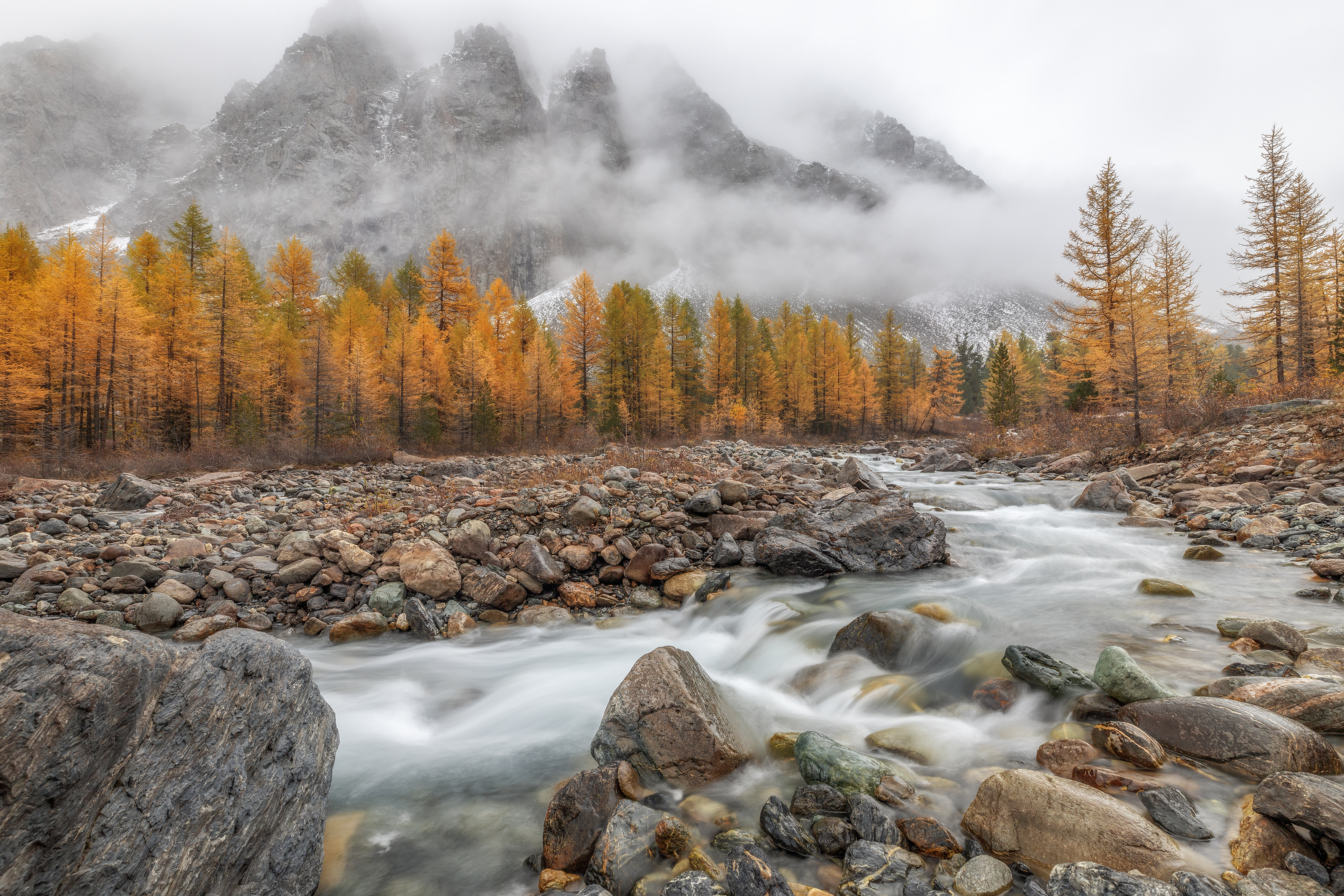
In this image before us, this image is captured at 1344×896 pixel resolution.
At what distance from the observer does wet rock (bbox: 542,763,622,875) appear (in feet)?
9.53

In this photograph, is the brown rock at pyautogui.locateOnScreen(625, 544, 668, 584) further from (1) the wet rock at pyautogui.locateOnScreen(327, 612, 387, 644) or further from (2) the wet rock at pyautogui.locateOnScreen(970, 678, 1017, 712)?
(2) the wet rock at pyautogui.locateOnScreen(970, 678, 1017, 712)

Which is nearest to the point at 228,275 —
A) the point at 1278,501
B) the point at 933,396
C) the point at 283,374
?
the point at 283,374

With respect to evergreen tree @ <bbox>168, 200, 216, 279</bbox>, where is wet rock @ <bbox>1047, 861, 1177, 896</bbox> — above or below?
below

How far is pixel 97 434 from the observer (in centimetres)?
2502

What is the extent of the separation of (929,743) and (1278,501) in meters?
9.73

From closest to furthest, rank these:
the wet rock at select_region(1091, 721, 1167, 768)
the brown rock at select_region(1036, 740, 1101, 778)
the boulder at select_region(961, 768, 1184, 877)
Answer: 1. the boulder at select_region(961, 768, 1184, 877)
2. the wet rock at select_region(1091, 721, 1167, 768)
3. the brown rock at select_region(1036, 740, 1101, 778)

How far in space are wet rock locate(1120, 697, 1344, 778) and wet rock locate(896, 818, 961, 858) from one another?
154 centimetres

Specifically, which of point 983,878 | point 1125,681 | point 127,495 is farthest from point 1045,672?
point 127,495

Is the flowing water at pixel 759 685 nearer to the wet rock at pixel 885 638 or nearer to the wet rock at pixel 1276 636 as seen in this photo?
the wet rock at pixel 885 638

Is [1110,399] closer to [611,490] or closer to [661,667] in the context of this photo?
[611,490]

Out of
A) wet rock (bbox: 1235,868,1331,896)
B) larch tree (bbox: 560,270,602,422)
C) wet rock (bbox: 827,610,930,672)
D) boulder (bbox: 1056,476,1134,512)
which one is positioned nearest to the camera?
wet rock (bbox: 1235,868,1331,896)

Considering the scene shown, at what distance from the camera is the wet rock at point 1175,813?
257 cm

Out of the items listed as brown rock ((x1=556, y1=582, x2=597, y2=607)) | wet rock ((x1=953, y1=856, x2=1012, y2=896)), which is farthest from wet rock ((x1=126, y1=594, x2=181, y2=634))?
wet rock ((x1=953, y1=856, x2=1012, y2=896))

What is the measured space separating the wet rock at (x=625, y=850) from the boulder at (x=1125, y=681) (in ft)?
10.2
